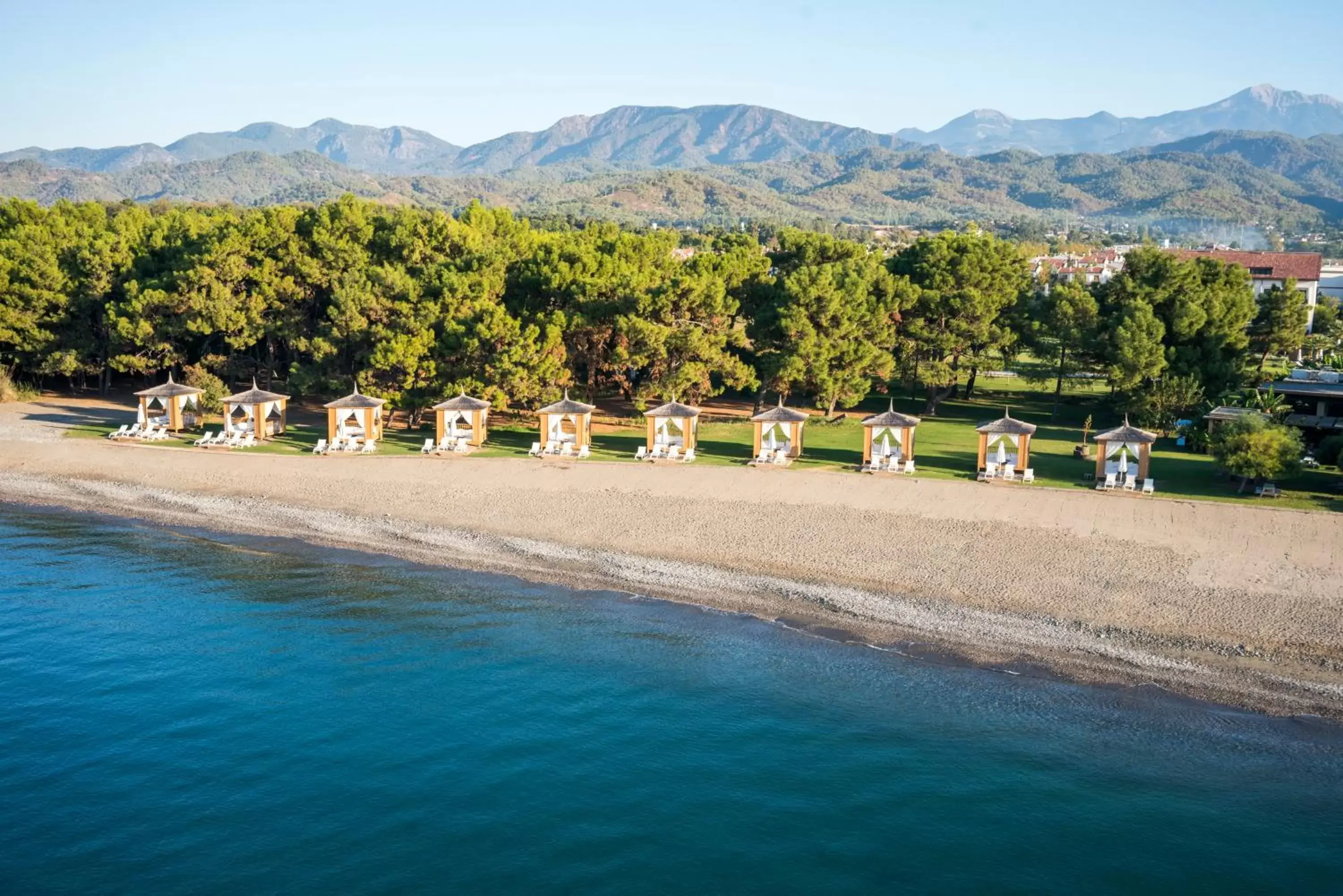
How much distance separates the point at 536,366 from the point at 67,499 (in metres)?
14.1

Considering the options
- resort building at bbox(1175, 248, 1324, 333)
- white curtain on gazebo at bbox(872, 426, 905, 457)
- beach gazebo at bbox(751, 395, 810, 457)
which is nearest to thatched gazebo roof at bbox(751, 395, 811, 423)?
beach gazebo at bbox(751, 395, 810, 457)

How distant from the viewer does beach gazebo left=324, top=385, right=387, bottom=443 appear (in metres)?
34.9

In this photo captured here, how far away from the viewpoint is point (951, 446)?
35.0 meters

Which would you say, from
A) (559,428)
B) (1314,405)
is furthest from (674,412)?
(1314,405)

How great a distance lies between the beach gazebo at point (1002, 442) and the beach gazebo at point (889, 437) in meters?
1.90

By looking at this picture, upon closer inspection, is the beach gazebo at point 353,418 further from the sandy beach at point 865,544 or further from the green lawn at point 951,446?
the sandy beach at point 865,544

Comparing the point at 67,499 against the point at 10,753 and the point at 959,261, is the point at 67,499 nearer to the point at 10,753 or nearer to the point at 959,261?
the point at 10,753

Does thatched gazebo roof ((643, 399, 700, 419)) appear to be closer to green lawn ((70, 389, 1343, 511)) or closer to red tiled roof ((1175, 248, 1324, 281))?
green lawn ((70, 389, 1343, 511))

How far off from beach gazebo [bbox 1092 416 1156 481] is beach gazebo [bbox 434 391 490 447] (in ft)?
60.0

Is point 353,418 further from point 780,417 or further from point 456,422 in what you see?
point 780,417

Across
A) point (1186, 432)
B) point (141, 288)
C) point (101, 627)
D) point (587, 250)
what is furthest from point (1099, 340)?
point (141, 288)

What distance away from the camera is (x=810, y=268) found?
38.9 m

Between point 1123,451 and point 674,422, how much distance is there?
1265 cm

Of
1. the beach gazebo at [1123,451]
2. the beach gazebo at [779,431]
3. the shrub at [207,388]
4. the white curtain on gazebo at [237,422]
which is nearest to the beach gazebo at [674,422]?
the beach gazebo at [779,431]
